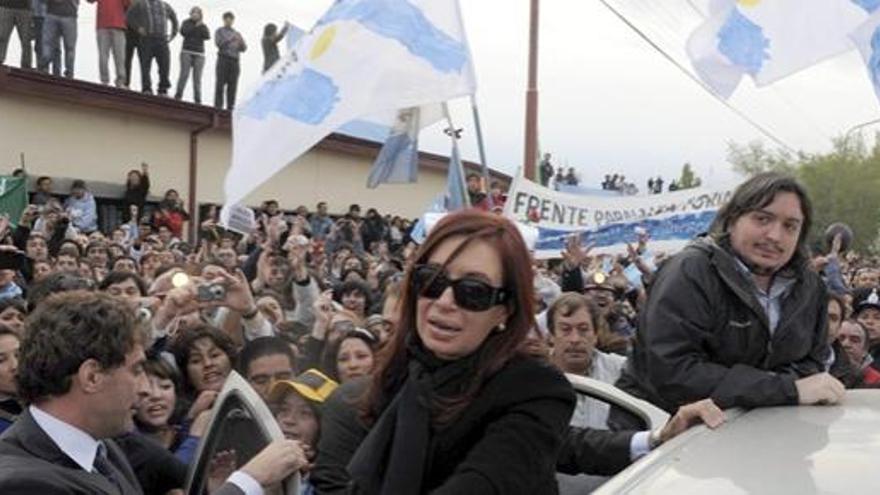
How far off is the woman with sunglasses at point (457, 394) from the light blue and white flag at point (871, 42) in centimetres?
413

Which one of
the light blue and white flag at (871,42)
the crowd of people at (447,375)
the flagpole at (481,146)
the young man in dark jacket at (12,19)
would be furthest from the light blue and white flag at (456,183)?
the young man in dark jacket at (12,19)

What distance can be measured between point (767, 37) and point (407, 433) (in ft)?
16.1

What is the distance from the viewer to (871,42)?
19.9ft

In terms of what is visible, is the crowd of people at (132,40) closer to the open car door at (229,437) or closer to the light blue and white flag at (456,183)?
the light blue and white flag at (456,183)

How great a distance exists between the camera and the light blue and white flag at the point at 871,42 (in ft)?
19.3

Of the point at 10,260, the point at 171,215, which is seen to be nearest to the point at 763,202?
the point at 10,260

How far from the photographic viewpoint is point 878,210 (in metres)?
53.0

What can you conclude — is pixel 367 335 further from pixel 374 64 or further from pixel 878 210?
pixel 878 210

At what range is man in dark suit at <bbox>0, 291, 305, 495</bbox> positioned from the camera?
9.16 ft

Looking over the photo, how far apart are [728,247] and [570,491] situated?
0.88 metres

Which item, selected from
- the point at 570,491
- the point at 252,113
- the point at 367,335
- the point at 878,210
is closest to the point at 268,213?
the point at 252,113

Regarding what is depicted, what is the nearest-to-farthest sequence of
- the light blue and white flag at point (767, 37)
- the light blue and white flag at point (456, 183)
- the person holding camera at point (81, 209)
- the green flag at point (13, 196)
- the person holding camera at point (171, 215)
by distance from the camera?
the light blue and white flag at point (767, 37) → the light blue and white flag at point (456, 183) → the green flag at point (13, 196) → the person holding camera at point (81, 209) → the person holding camera at point (171, 215)

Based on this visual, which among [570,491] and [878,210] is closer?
[570,491]

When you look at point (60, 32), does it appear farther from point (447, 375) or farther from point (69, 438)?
point (447, 375)
